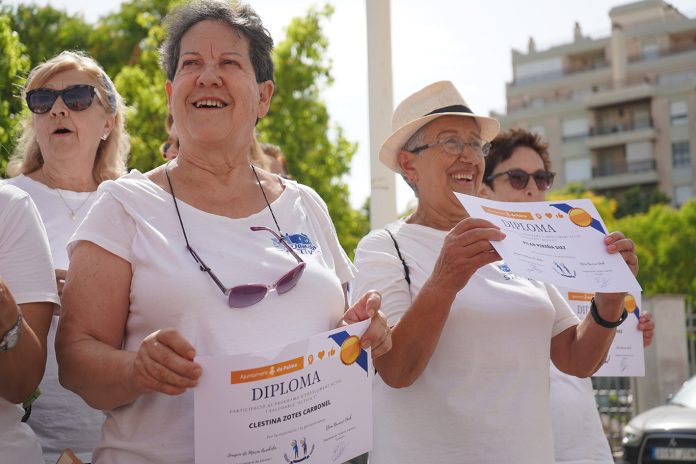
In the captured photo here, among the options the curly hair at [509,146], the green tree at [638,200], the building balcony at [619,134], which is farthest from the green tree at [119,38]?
the building balcony at [619,134]

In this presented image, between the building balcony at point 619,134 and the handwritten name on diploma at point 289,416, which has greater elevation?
the building balcony at point 619,134

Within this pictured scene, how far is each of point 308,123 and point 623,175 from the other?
56.3 meters

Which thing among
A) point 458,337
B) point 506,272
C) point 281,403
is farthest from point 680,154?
point 281,403

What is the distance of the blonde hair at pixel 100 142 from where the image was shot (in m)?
3.60

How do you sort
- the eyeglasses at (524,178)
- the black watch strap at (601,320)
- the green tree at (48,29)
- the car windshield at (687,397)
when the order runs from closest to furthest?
the black watch strap at (601,320) < the eyeglasses at (524,178) < the car windshield at (687,397) < the green tree at (48,29)

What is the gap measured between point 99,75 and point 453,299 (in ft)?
5.67

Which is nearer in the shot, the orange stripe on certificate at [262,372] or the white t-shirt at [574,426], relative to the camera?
the orange stripe on certificate at [262,372]

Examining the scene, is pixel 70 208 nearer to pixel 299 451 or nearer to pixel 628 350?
pixel 299 451

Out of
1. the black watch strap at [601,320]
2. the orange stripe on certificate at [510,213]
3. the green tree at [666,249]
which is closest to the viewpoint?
the orange stripe on certificate at [510,213]

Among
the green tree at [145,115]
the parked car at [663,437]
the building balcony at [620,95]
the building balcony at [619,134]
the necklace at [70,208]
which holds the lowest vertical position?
the parked car at [663,437]

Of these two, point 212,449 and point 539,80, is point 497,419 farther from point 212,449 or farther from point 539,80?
point 539,80

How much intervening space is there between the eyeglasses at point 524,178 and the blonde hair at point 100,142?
201 centimetres

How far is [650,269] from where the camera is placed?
39344 mm

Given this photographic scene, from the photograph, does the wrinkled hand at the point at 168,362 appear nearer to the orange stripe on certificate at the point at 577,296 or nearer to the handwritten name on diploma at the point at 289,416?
the handwritten name on diploma at the point at 289,416
